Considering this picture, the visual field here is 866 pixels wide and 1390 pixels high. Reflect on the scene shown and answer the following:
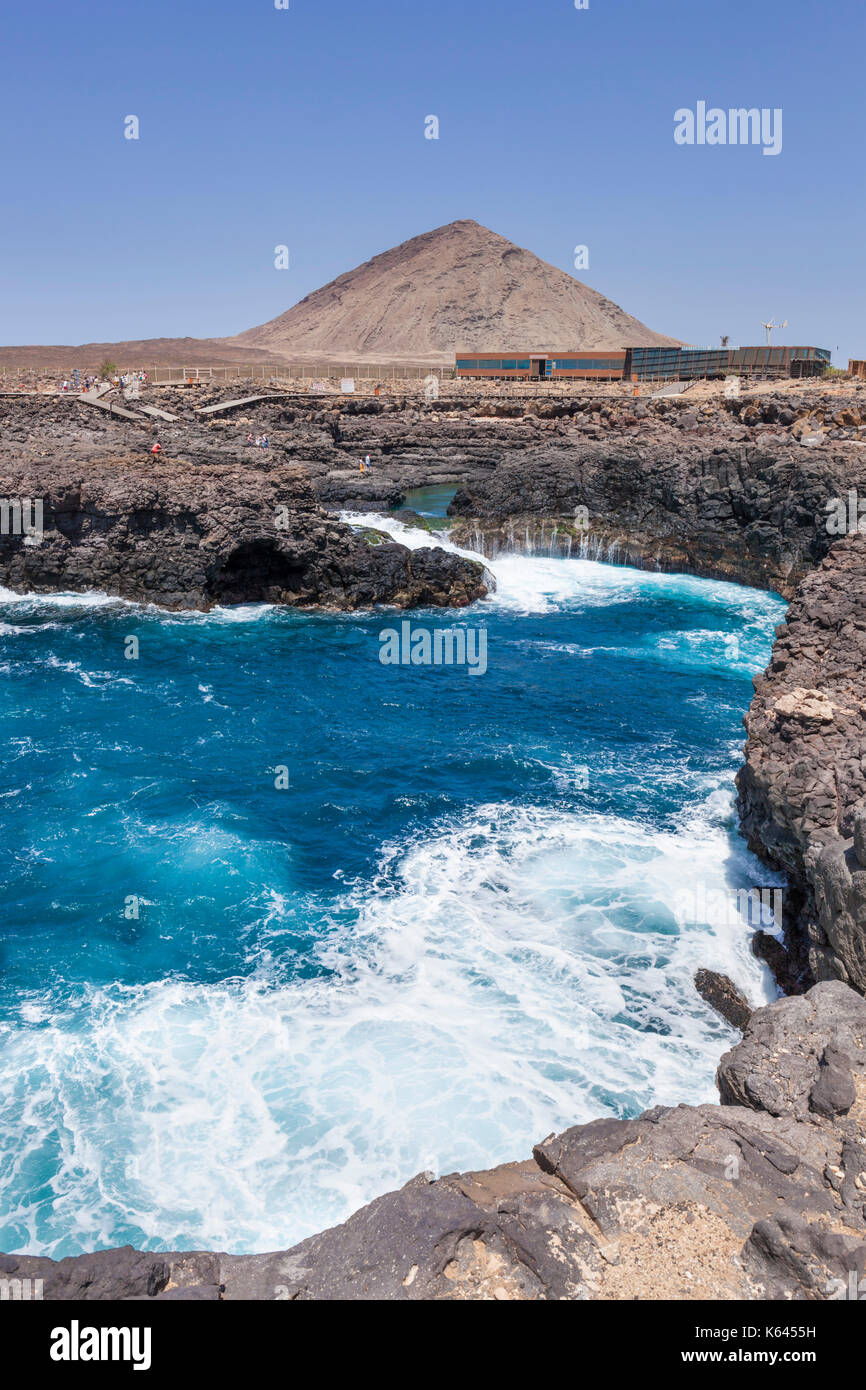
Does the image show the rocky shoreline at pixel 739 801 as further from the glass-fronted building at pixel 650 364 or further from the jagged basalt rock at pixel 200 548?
the glass-fronted building at pixel 650 364

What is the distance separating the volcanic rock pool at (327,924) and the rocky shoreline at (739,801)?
2653 mm

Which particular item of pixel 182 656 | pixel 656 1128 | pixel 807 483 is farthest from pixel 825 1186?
pixel 807 483

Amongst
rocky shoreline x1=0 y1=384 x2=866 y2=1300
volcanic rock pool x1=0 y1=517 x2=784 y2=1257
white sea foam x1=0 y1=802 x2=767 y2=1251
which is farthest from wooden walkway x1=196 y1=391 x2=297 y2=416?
white sea foam x1=0 y1=802 x2=767 y2=1251

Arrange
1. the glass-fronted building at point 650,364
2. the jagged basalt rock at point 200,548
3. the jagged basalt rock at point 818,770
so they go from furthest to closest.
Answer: the glass-fronted building at point 650,364
the jagged basalt rock at point 200,548
the jagged basalt rock at point 818,770

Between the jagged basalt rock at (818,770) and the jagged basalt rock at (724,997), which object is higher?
the jagged basalt rock at (818,770)

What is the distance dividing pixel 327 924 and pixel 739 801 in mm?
9088

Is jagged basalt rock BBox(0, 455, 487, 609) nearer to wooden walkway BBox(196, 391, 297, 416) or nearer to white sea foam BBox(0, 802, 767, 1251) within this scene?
white sea foam BBox(0, 802, 767, 1251)

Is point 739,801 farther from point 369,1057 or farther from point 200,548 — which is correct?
point 200,548

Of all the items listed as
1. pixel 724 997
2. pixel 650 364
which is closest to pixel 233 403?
pixel 650 364

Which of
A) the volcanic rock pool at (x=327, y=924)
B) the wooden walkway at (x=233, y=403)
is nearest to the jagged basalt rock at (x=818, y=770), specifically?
the volcanic rock pool at (x=327, y=924)

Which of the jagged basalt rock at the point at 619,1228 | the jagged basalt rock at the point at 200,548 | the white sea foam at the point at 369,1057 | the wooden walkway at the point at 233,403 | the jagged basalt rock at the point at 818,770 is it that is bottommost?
the white sea foam at the point at 369,1057

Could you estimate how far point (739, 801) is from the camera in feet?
59.8

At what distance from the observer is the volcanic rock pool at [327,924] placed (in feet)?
36.0

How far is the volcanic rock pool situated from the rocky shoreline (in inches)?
104
